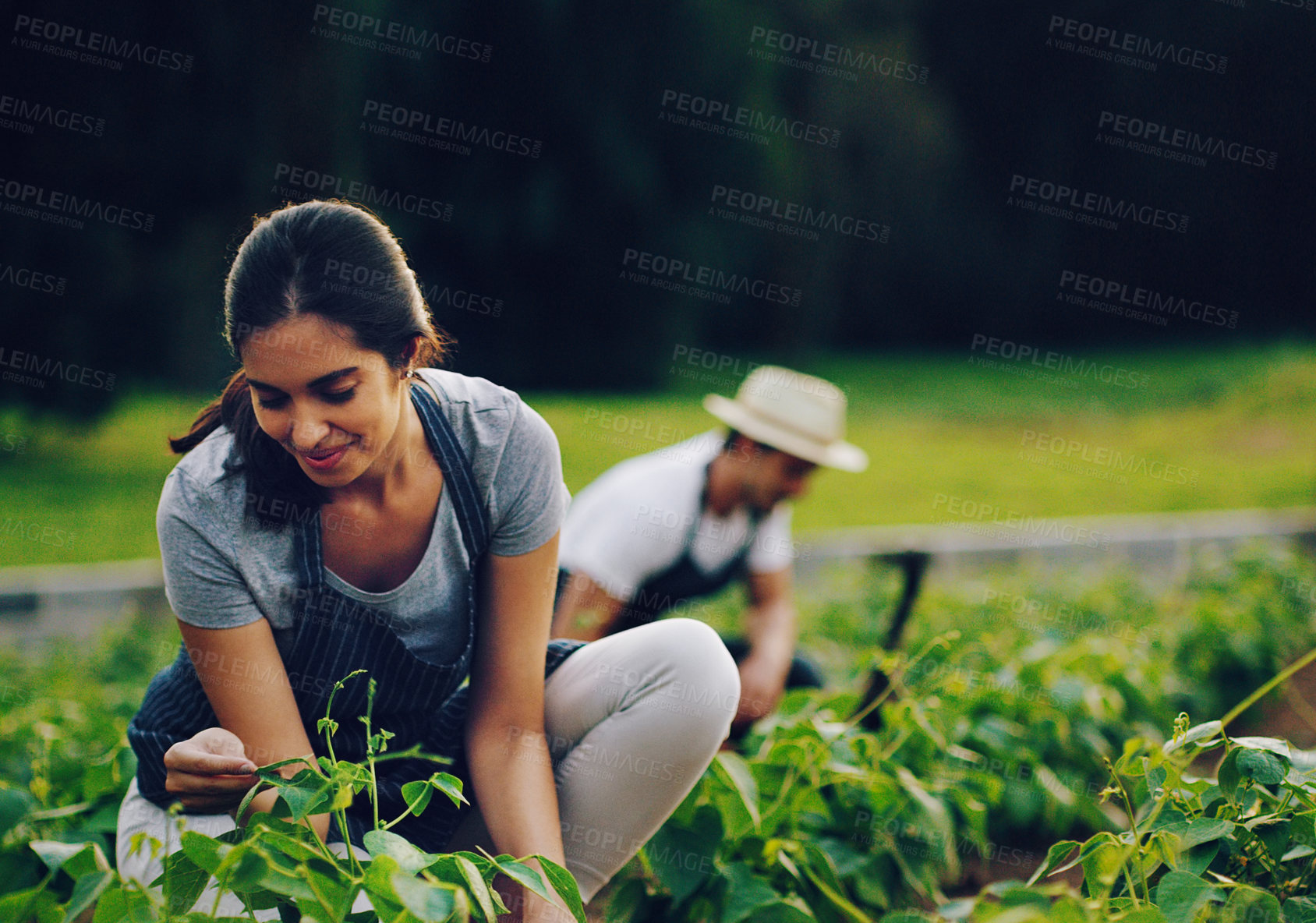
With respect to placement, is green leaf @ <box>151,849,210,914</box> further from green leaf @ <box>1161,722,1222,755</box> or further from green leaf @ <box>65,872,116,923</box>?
green leaf @ <box>1161,722,1222,755</box>

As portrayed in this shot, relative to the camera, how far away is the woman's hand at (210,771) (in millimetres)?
1248

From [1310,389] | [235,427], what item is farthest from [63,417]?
[1310,389]

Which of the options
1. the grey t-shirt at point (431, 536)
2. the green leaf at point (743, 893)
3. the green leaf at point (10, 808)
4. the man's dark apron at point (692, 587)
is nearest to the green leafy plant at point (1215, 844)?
the green leaf at point (743, 893)

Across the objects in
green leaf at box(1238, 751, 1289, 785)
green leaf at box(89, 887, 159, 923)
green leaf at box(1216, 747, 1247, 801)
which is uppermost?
green leaf at box(1238, 751, 1289, 785)

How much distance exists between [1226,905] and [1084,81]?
59.6ft

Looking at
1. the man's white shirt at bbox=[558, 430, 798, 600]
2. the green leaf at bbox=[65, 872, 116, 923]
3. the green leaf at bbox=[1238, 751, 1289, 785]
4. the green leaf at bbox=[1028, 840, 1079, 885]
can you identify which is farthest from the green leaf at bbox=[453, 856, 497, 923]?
Result: the man's white shirt at bbox=[558, 430, 798, 600]

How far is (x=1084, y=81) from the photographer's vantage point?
54.4 feet

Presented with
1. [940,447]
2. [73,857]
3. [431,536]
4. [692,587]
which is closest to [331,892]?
[73,857]

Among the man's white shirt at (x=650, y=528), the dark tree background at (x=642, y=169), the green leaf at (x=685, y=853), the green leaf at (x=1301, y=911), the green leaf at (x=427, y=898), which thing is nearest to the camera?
the green leaf at (x=427, y=898)

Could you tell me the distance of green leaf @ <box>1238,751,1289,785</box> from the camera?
1188mm

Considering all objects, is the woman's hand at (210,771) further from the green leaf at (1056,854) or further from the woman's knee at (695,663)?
the green leaf at (1056,854)

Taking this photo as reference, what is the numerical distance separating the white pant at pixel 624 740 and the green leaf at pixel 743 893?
0.49 ft

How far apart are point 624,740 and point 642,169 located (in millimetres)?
9662

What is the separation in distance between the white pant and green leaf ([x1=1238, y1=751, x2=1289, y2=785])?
0.66 meters
